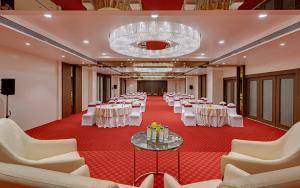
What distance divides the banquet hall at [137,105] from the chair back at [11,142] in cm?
1

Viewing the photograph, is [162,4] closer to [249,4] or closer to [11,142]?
[249,4]

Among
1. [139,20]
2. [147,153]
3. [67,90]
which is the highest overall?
[139,20]

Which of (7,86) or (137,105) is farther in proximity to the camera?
(137,105)

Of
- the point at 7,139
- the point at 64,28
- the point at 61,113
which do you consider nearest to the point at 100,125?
the point at 61,113

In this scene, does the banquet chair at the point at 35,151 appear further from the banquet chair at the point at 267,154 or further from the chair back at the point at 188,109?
the chair back at the point at 188,109

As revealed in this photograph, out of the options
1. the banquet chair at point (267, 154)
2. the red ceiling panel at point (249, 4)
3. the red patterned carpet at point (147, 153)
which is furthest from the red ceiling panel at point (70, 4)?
the banquet chair at point (267, 154)

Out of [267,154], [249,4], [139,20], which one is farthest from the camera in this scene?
[139,20]

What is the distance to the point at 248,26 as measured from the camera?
18.1 feet

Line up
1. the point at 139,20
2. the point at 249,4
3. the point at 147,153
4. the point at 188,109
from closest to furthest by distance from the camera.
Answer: the point at 249,4
the point at 147,153
the point at 139,20
the point at 188,109

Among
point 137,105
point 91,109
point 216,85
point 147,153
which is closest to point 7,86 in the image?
point 91,109

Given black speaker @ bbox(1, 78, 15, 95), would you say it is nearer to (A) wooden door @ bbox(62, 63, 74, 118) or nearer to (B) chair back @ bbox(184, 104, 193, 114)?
(A) wooden door @ bbox(62, 63, 74, 118)

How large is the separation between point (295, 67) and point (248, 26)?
2894 millimetres

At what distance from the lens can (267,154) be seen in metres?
3.22

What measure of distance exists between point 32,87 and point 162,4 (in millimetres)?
6647
